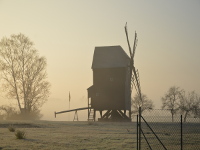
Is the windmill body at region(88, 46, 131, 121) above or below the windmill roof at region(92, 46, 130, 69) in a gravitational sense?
below

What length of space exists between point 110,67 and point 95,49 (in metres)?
5.71

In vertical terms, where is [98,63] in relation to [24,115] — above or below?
above

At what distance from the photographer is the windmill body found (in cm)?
4653

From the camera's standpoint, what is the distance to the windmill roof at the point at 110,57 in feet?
155

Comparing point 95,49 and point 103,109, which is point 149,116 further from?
point 95,49

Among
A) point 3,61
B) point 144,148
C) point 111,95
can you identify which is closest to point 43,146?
point 144,148

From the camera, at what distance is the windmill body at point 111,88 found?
153 ft

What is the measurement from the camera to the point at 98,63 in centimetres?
4822

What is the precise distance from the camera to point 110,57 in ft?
160

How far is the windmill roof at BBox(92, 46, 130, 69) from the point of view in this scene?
47375 millimetres

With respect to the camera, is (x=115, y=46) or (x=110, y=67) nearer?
(x=110, y=67)

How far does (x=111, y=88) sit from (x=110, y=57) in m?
5.36

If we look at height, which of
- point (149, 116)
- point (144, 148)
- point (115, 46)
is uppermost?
point (115, 46)

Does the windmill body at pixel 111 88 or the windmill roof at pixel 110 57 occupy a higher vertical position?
the windmill roof at pixel 110 57
